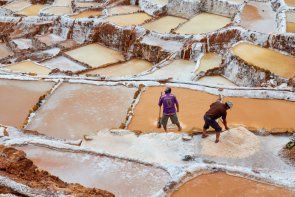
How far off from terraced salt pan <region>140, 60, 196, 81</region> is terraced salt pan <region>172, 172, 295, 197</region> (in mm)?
7033

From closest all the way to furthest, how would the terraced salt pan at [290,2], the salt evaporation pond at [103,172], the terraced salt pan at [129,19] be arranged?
the salt evaporation pond at [103,172] → the terraced salt pan at [290,2] → the terraced salt pan at [129,19]

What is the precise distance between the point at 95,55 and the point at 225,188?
37.4 ft

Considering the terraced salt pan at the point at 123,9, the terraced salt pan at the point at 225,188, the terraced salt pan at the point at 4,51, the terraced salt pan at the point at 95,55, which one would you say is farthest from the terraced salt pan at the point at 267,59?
the terraced salt pan at the point at 4,51

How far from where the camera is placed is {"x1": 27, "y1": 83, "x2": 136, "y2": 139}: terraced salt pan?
28.9ft

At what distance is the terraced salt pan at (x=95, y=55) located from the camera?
1583 centimetres

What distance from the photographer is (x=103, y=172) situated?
6434 mm

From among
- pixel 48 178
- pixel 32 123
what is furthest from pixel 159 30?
pixel 48 178

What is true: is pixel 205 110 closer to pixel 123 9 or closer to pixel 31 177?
pixel 31 177

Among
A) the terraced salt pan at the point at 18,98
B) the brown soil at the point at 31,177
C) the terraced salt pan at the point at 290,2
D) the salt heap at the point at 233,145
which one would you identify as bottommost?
the terraced salt pan at the point at 18,98

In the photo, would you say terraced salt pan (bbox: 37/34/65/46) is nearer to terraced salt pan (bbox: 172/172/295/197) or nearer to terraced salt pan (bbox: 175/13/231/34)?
terraced salt pan (bbox: 175/13/231/34)

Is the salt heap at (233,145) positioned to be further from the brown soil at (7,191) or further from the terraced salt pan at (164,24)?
the terraced salt pan at (164,24)

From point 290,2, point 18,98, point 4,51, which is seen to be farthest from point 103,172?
point 4,51

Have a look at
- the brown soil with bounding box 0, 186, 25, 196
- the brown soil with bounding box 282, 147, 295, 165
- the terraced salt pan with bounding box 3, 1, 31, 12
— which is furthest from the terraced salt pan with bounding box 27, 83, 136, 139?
the terraced salt pan with bounding box 3, 1, 31, 12

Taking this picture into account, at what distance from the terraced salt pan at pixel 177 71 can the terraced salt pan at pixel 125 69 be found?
4.25 feet
